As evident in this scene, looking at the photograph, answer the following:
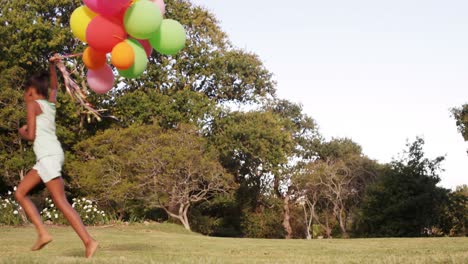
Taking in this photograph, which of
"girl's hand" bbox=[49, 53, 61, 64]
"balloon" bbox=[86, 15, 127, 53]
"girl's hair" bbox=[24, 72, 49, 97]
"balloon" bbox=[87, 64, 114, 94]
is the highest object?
"balloon" bbox=[86, 15, 127, 53]

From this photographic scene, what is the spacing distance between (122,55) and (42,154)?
2.01 meters

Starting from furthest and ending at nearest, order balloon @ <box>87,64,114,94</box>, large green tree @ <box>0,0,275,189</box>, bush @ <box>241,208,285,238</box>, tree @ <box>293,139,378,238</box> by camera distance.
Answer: tree @ <box>293,139,378,238</box>
bush @ <box>241,208,285,238</box>
large green tree @ <box>0,0,275,189</box>
balloon @ <box>87,64,114,94</box>

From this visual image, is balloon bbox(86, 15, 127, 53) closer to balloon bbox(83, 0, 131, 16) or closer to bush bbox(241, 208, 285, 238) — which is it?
Answer: balloon bbox(83, 0, 131, 16)

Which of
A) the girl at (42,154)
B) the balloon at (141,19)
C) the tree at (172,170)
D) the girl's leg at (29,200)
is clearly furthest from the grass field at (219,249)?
the balloon at (141,19)

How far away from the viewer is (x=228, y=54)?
109ft

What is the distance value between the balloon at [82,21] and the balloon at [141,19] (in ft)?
2.24

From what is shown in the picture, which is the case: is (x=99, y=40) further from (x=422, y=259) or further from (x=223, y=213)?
(x=223, y=213)

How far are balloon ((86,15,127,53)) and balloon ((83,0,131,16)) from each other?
0.09 m

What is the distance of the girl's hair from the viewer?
659 centimetres

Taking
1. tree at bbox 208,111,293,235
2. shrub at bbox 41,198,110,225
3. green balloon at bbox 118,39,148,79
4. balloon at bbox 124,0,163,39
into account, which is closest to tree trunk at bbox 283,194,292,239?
tree at bbox 208,111,293,235

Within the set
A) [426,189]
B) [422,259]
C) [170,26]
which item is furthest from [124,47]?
[426,189]

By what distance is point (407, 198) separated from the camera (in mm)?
28906

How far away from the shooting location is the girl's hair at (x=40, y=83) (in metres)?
6.59

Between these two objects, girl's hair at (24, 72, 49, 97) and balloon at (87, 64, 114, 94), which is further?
balloon at (87, 64, 114, 94)
